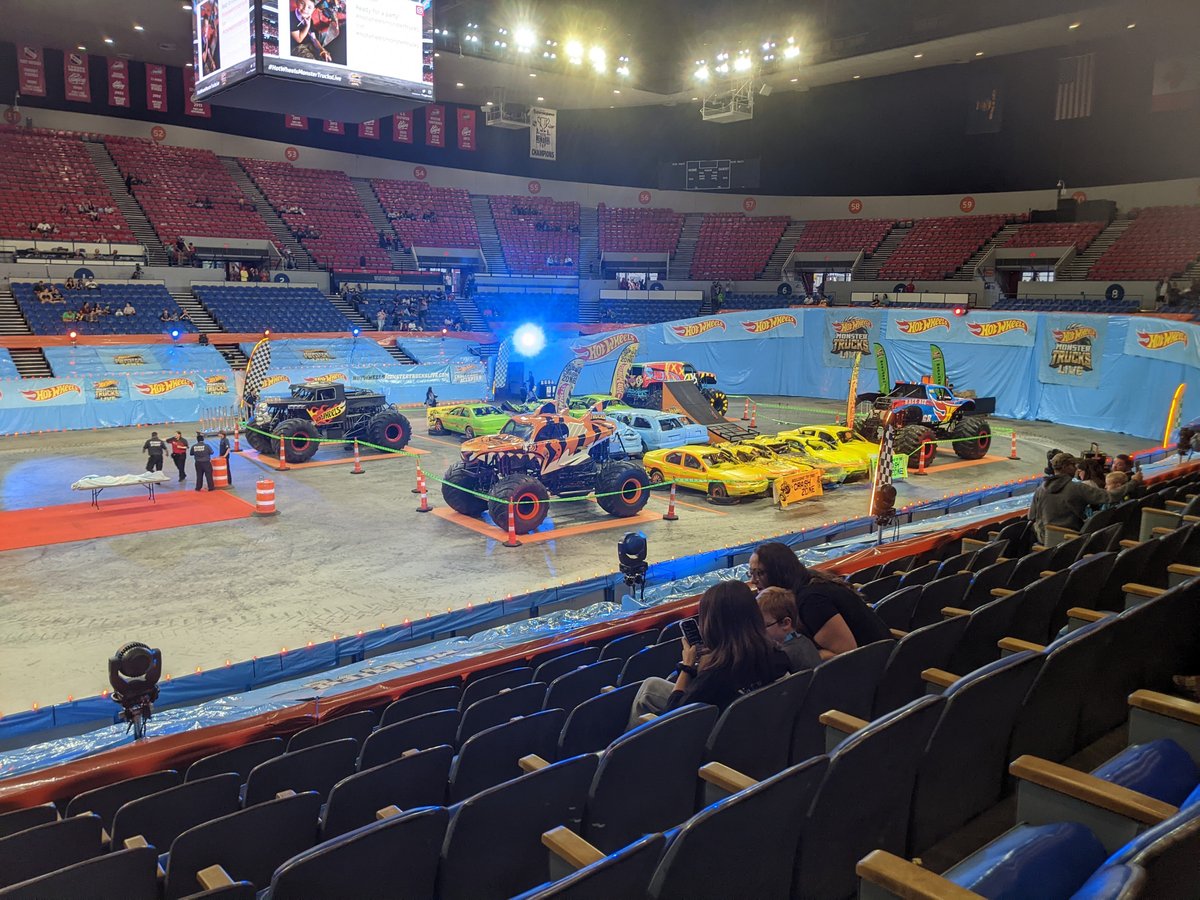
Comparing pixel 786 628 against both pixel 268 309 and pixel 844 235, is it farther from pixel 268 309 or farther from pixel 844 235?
pixel 844 235

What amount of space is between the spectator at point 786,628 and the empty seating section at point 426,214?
133 ft

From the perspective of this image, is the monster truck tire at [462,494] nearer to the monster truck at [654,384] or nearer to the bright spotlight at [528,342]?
the monster truck at [654,384]

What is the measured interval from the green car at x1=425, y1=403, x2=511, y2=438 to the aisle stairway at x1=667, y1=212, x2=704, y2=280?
24248 mm

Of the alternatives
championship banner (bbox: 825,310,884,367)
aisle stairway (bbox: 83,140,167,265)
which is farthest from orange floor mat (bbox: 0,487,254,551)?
championship banner (bbox: 825,310,884,367)

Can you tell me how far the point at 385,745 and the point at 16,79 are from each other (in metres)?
39.9

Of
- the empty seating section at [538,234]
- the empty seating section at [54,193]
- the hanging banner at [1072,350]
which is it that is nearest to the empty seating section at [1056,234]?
the hanging banner at [1072,350]

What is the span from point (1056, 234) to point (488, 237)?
26484 mm

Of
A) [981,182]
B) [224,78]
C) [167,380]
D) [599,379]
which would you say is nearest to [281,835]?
[224,78]

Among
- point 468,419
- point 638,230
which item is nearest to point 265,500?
point 468,419

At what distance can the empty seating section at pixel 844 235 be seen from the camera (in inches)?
1634

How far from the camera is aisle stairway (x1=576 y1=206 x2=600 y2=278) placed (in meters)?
45.3

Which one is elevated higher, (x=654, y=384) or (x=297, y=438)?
(x=654, y=384)

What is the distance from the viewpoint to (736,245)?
A: 45.2 meters

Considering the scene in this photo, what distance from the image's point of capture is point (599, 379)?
108ft
